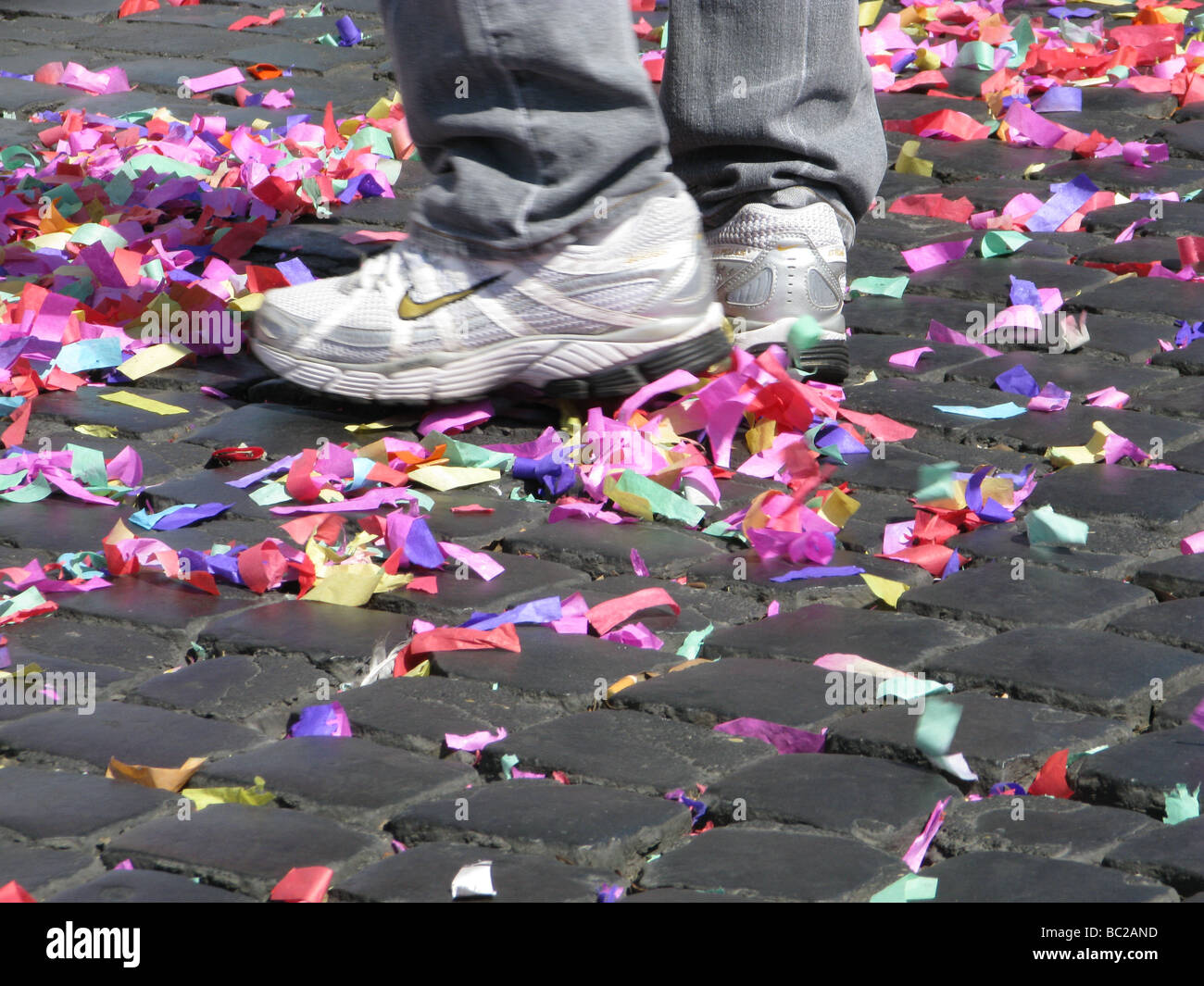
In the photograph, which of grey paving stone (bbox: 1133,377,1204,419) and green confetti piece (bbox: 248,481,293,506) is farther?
grey paving stone (bbox: 1133,377,1204,419)

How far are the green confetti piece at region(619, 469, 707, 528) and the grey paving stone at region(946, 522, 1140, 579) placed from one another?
0.41 m

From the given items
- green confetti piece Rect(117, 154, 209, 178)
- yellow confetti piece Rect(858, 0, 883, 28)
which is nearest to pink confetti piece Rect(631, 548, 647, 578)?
green confetti piece Rect(117, 154, 209, 178)

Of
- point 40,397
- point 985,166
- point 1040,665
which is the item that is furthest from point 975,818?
point 985,166

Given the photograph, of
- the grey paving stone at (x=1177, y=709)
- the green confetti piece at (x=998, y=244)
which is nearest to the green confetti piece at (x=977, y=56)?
the green confetti piece at (x=998, y=244)

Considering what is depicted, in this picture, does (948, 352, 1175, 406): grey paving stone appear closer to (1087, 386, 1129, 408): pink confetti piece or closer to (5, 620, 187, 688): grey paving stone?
(1087, 386, 1129, 408): pink confetti piece

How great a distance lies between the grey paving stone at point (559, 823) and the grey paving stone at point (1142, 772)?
1.52 feet

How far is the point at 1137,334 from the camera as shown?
3.35 m

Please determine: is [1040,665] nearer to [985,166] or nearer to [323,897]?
[323,897]

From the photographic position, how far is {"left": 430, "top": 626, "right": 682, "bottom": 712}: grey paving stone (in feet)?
6.98

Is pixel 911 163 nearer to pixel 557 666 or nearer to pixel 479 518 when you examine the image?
pixel 479 518

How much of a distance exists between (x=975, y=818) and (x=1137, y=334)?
181 centimetres

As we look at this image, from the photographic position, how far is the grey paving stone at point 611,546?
2.53 metres

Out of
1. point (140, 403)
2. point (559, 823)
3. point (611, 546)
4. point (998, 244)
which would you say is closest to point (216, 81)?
point (140, 403)
